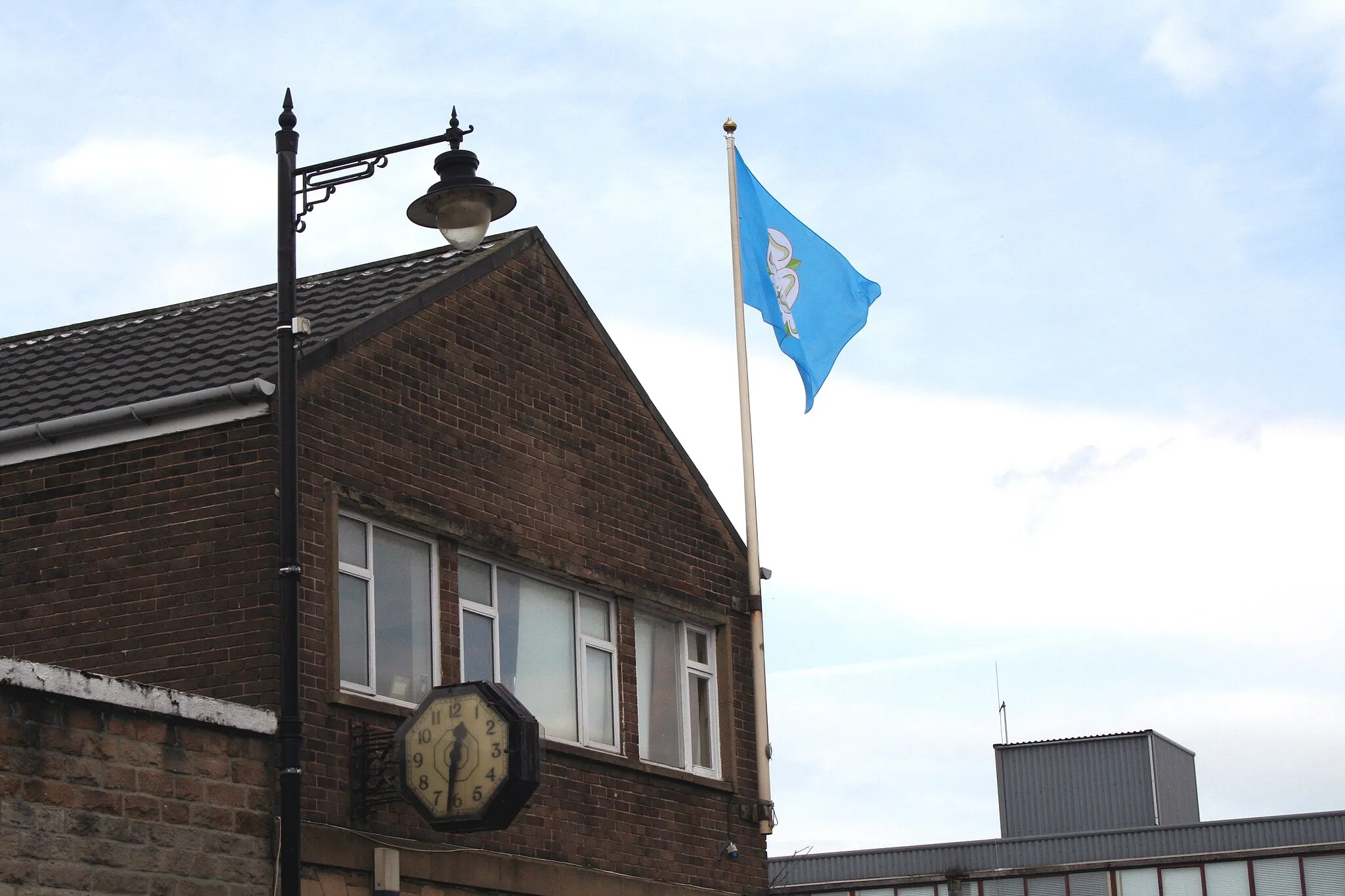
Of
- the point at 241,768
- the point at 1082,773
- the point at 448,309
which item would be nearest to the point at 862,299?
the point at 448,309

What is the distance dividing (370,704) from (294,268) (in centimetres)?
339

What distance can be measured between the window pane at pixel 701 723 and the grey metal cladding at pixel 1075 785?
32.1 m

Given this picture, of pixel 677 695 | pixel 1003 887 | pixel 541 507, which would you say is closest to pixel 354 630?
pixel 541 507

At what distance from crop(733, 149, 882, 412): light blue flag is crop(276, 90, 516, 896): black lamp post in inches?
287

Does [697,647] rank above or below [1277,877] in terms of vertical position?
above

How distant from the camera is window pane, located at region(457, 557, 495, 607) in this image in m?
15.8

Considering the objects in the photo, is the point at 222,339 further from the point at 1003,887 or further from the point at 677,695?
the point at 1003,887

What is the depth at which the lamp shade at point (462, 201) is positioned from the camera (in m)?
12.9

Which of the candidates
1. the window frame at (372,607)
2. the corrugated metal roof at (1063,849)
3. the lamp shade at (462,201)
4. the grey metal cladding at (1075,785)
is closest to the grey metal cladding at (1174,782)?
the grey metal cladding at (1075,785)

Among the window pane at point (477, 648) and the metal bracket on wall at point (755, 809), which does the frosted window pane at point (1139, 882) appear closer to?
the metal bracket on wall at point (755, 809)

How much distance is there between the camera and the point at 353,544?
1469cm

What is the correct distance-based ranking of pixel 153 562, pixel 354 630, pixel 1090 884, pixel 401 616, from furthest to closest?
pixel 1090 884 → pixel 401 616 → pixel 354 630 → pixel 153 562

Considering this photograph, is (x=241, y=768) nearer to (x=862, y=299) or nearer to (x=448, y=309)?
(x=448, y=309)

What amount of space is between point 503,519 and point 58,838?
5.57 m
